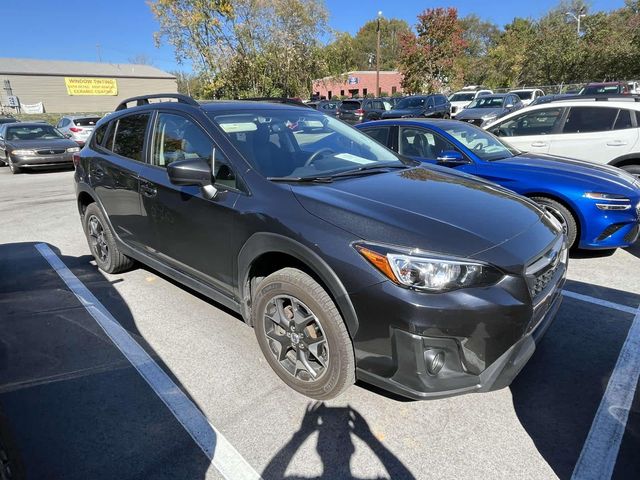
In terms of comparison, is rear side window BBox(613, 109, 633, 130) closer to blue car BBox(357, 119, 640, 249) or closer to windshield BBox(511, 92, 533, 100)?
blue car BBox(357, 119, 640, 249)

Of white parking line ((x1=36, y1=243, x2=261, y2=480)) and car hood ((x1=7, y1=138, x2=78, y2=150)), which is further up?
car hood ((x1=7, y1=138, x2=78, y2=150))

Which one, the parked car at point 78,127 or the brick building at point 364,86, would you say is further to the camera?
the brick building at point 364,86

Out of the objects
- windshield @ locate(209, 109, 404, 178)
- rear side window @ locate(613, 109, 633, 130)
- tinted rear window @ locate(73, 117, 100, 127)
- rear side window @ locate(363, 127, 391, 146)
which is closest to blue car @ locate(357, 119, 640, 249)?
rear side window @ locate(363, 127, 391, 146)

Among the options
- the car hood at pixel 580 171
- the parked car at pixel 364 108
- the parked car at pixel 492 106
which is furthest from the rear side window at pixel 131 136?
the parked car at pixel 364 108

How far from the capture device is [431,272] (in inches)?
84.7

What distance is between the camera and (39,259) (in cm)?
537

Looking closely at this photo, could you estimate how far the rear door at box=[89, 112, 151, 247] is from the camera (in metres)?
3.87

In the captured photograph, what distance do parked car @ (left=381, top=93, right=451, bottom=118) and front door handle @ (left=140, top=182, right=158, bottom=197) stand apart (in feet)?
53.7

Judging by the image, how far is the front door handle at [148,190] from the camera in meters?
3.55

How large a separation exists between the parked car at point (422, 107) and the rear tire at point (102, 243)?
1571cm

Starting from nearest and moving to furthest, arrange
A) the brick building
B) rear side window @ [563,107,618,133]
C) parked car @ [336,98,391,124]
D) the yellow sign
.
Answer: rear side window @ [563,107,618,133], parked car @ [336,98,391,124], the yellow sign, the brick building

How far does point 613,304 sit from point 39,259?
243 inches

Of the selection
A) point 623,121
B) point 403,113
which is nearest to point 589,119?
point 623,121

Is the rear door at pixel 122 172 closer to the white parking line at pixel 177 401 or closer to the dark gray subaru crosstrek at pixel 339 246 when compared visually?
the dark gray subaru crosstrek at pixel 339 246
